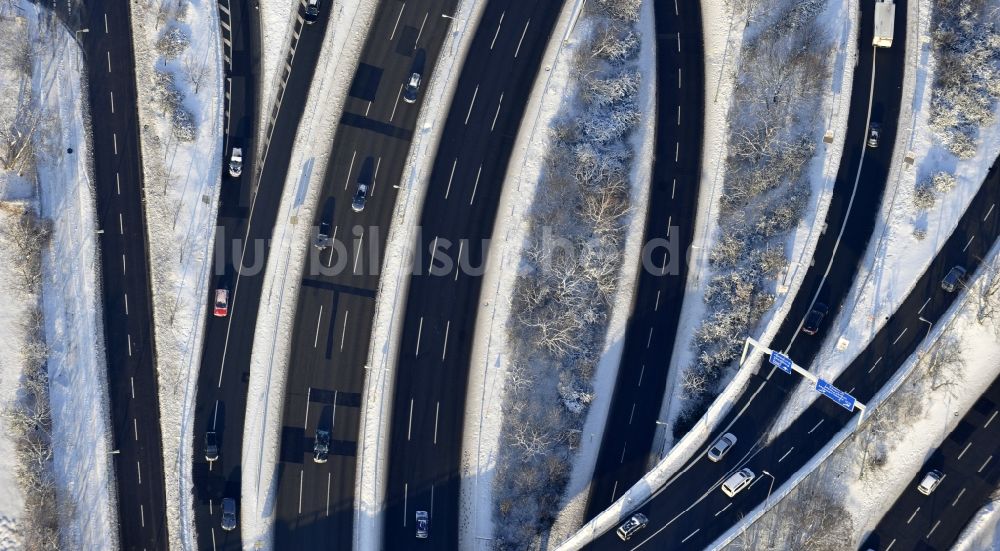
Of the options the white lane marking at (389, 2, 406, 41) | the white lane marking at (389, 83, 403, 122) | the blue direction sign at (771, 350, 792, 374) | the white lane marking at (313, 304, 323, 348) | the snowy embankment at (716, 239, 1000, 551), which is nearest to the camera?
the blue direction sign at (771, 350, 792, 374)

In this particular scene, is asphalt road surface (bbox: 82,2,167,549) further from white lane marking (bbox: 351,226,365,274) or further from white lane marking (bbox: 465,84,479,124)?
white lane marking (bbox: 465,84,479,124)

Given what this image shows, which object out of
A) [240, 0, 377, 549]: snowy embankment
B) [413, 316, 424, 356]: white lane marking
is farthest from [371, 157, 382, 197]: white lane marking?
[413, 316, 424, 356]: white lane marking

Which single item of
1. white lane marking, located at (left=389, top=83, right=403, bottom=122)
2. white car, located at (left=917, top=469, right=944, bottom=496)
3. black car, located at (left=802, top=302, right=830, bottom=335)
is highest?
white lane marking, located at (left=389, top=83, right=403, bottom=122)

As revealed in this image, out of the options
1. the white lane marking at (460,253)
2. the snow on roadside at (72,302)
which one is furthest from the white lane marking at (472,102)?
the snow on roadside at (72,302)

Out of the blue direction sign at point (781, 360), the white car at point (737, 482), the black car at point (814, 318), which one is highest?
the black car at point (814, 318)

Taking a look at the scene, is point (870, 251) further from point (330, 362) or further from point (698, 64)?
point (330, 362)

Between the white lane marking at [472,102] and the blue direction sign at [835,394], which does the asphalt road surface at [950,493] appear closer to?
the blue direction sign at [835,394]
